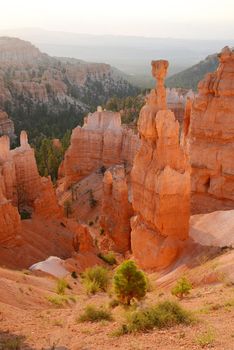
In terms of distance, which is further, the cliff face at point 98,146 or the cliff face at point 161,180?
the cliff face at point 98,146

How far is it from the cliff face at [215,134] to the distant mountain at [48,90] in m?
35.8

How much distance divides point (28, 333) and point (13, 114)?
192ft

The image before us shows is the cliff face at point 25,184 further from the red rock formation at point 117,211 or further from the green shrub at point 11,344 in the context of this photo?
the green shrub at point 11,344

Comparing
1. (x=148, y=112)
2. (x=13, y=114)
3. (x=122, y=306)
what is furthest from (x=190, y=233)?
(x=13, y=114)

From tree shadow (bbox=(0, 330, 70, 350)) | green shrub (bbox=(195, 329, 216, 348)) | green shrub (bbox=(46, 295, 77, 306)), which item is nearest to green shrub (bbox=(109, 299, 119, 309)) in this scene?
green shrub (bbox=(46, 295, 77, 306))

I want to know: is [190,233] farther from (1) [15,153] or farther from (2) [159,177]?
(1) [15,153]

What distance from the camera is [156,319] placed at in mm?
8273

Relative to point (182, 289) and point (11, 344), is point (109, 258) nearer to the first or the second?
point (182, 289)

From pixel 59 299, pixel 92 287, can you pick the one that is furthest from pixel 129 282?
pixel 92 287

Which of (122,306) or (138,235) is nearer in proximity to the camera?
(122,306)

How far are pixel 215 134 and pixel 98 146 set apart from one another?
13.5 m

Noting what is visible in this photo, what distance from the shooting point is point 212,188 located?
70.4 ft

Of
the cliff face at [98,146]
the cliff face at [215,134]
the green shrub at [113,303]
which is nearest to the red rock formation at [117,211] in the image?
the cliff face at [215,134]

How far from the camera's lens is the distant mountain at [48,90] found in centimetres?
6450
